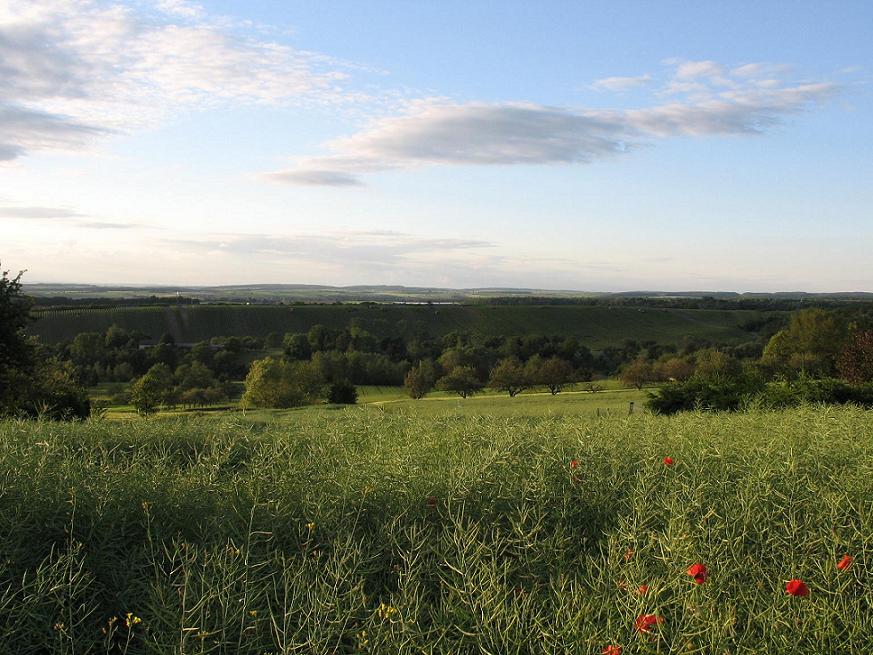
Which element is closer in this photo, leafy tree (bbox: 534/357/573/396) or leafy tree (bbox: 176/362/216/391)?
leafy tree (bbox: 534/357/573/396)

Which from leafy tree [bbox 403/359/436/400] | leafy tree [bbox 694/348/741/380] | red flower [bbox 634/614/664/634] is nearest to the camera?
red flower [bbox 634/614/664/634]

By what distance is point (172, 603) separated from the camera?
3.94 meters

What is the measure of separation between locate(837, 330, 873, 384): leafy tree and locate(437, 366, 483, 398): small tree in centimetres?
3048

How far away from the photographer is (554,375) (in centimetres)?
5381

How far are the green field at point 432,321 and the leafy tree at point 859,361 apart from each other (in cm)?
6365

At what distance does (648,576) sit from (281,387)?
45185 millimetres

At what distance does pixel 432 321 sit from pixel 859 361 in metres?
83.4

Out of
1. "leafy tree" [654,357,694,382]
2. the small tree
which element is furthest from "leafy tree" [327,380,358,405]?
"leafy tree" [654,357,694,382]

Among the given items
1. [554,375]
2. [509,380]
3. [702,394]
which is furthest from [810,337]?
[702,394]

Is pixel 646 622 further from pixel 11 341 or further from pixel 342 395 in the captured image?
pixel 342 395

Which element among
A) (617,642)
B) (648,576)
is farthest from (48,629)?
(648,576)

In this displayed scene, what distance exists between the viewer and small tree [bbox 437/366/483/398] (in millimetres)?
53156

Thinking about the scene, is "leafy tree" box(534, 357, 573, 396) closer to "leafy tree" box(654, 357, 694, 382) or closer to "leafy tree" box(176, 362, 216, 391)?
"leafy tree" box(654, 357, 694, 382)

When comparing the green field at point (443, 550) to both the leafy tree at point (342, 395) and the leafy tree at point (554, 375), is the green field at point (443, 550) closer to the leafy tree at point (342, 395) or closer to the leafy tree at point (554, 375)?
the leafy tree at point (342, 395)
